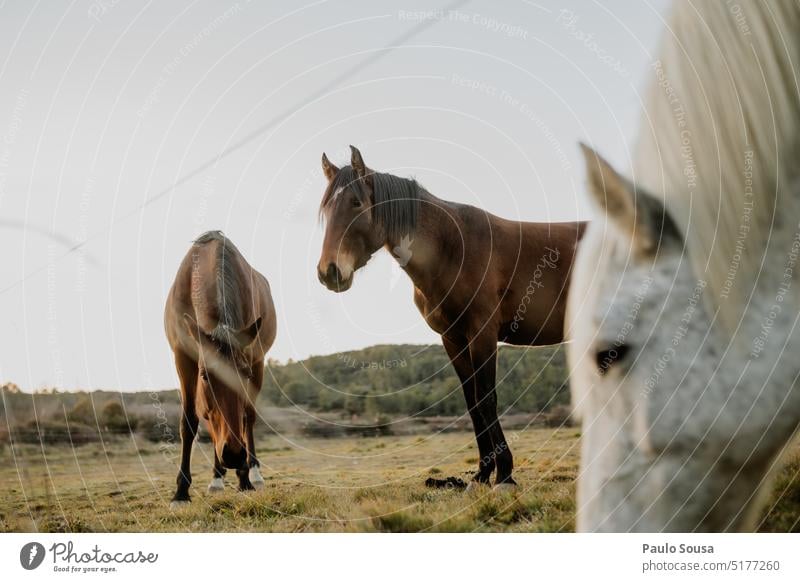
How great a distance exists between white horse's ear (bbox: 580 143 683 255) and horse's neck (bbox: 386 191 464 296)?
165 cm

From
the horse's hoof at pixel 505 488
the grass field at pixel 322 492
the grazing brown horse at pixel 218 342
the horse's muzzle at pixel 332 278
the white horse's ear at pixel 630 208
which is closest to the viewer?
the white horse's ear at pixel 630 208

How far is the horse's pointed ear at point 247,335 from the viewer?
119 inches

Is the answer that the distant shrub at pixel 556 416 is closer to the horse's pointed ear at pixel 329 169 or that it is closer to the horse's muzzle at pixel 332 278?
the horse's muzzle at pixel 332 278

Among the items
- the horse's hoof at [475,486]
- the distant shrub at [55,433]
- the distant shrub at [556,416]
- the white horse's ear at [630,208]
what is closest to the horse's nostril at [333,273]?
the horse's hoof at [475,486]

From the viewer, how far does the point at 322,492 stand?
2676 millimetres

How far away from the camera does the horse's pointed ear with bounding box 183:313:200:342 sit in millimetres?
3001

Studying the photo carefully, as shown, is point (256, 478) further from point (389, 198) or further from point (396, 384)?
point (389, 198)

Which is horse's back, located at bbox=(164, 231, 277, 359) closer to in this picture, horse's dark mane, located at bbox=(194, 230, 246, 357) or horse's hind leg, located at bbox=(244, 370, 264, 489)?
horse's dark mane, located at bbox=(194, 230, 246, 357)

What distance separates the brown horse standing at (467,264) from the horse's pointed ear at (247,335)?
2.12 ft

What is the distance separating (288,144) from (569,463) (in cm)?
164

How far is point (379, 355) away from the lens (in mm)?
2965

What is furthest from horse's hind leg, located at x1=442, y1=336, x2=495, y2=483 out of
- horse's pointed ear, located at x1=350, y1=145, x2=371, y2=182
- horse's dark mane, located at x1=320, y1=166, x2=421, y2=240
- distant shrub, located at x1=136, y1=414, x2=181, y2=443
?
distant shrub, located at x1=136, y1=414, x2=181, y2=443

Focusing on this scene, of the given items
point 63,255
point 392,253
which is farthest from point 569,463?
point 63,255
